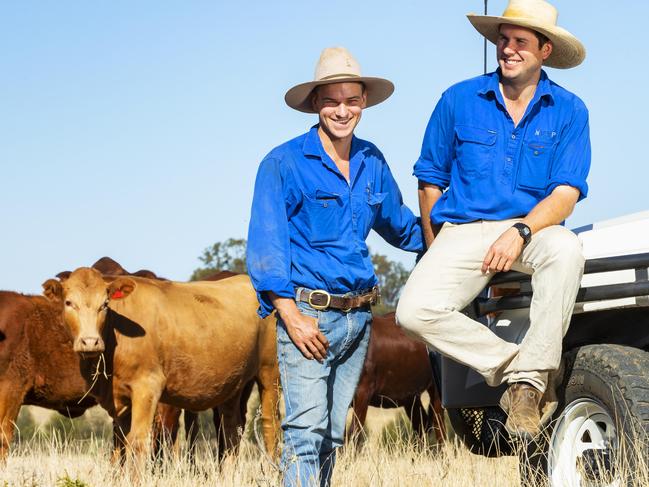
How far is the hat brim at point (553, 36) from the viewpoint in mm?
5762

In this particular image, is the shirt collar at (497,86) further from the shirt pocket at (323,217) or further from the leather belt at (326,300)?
the leather belt at (326,300)

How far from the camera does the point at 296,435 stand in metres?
5.44

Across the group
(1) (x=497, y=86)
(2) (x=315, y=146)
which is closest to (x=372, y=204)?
(2) (x=315, y=146)

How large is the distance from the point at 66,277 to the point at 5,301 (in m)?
1.64

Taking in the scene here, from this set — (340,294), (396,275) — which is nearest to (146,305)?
(340,294)

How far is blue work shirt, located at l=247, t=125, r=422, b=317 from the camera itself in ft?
18.0

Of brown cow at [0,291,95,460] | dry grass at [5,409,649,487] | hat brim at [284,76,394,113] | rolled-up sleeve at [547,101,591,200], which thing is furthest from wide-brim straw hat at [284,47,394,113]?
brown cow at [0,291,95,460]

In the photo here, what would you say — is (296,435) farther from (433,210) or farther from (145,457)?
(145,457)

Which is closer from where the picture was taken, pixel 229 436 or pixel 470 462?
pixel 470 462

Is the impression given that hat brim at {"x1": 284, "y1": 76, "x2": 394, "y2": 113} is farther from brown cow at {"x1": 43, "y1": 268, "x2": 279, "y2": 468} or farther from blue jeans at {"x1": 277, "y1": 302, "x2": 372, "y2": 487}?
brown cow at {"x1": 43, "y1": 268, "x2": 279, "y2": 468}

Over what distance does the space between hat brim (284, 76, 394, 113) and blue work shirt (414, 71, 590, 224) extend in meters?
0.40

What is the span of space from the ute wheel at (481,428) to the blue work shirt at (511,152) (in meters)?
1.42

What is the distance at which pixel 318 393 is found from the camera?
17.9 ft

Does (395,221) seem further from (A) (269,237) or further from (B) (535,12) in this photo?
(B) (535,12)
